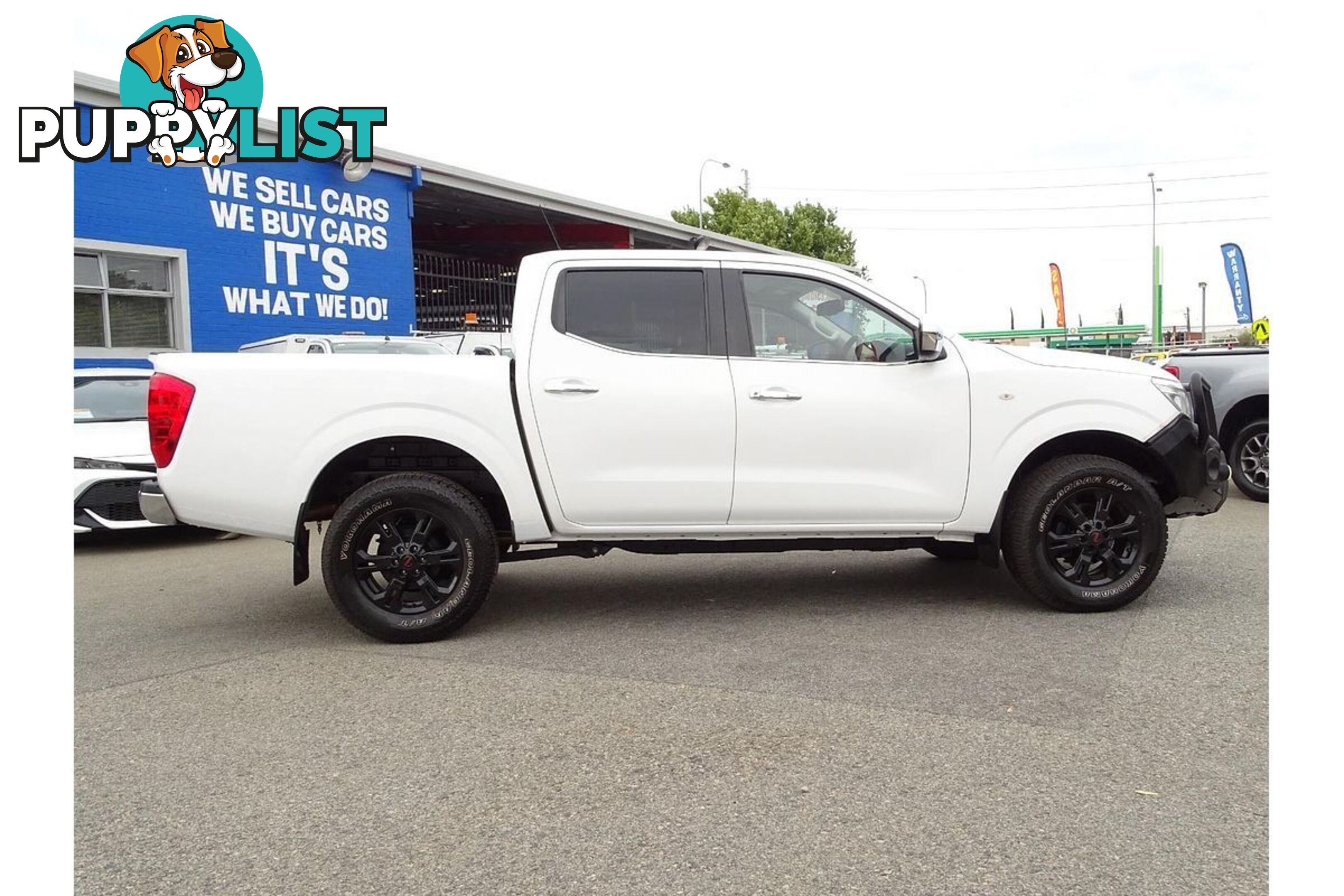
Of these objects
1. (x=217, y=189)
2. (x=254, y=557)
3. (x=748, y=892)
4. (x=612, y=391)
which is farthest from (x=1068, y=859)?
(x=217, y=189)

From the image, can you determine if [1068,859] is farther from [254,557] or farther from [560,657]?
[254,557]

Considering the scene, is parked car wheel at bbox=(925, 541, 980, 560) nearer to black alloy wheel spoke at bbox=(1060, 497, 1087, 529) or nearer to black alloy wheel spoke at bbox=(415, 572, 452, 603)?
black alloy wheel spoke at bbox=(1060, 497, 1087, 529)

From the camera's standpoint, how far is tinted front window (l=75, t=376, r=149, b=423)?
9.28 m

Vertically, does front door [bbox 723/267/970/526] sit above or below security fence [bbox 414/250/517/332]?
below

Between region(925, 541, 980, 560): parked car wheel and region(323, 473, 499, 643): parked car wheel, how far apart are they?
9.08 feet

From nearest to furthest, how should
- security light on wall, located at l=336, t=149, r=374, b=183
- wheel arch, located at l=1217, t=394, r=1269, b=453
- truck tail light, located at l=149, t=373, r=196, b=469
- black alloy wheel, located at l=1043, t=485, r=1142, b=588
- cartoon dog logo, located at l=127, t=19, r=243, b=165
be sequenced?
truck tail light, located at l=149, t=373, r=196, b=469, black alloy wheel, located at l=1043, t=485, r=1142, b=588, wheel arch, located at l=1217, t=394, r=1269, b=453, cartoon dog logo, located at l=127, t=19, r=243, b=165, security light on wall, located at l=336, t=149, r=374, b=183

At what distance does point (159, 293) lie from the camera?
629 inches

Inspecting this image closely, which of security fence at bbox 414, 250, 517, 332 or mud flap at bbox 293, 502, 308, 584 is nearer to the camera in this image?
mud flap at bbox 293, 502, 308, 584

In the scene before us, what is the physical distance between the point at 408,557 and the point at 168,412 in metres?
1.38

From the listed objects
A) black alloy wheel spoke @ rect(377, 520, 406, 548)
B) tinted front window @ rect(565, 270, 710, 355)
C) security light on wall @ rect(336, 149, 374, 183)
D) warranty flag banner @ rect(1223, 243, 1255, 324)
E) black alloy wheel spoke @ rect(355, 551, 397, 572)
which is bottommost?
black alloy wheel spoke @ rect(355, 551, 397, 572)

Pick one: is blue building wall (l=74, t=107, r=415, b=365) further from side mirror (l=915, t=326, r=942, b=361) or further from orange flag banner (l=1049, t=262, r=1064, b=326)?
orange flag banner (l=1049, t=262, r=1064, b=326)

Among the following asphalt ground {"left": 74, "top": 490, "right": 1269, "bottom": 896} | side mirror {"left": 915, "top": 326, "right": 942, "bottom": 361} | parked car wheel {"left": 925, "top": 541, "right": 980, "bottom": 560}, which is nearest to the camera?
asphalt ground {"left": 74, "top": 490, "right": 1269, "bottom": 896}

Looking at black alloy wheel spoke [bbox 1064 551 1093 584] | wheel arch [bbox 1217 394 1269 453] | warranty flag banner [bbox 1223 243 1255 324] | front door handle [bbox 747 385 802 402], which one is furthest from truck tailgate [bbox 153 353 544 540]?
warranty flag banner [bbox 1223 243 1255 324]

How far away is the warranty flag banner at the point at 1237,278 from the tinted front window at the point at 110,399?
55.0 m
